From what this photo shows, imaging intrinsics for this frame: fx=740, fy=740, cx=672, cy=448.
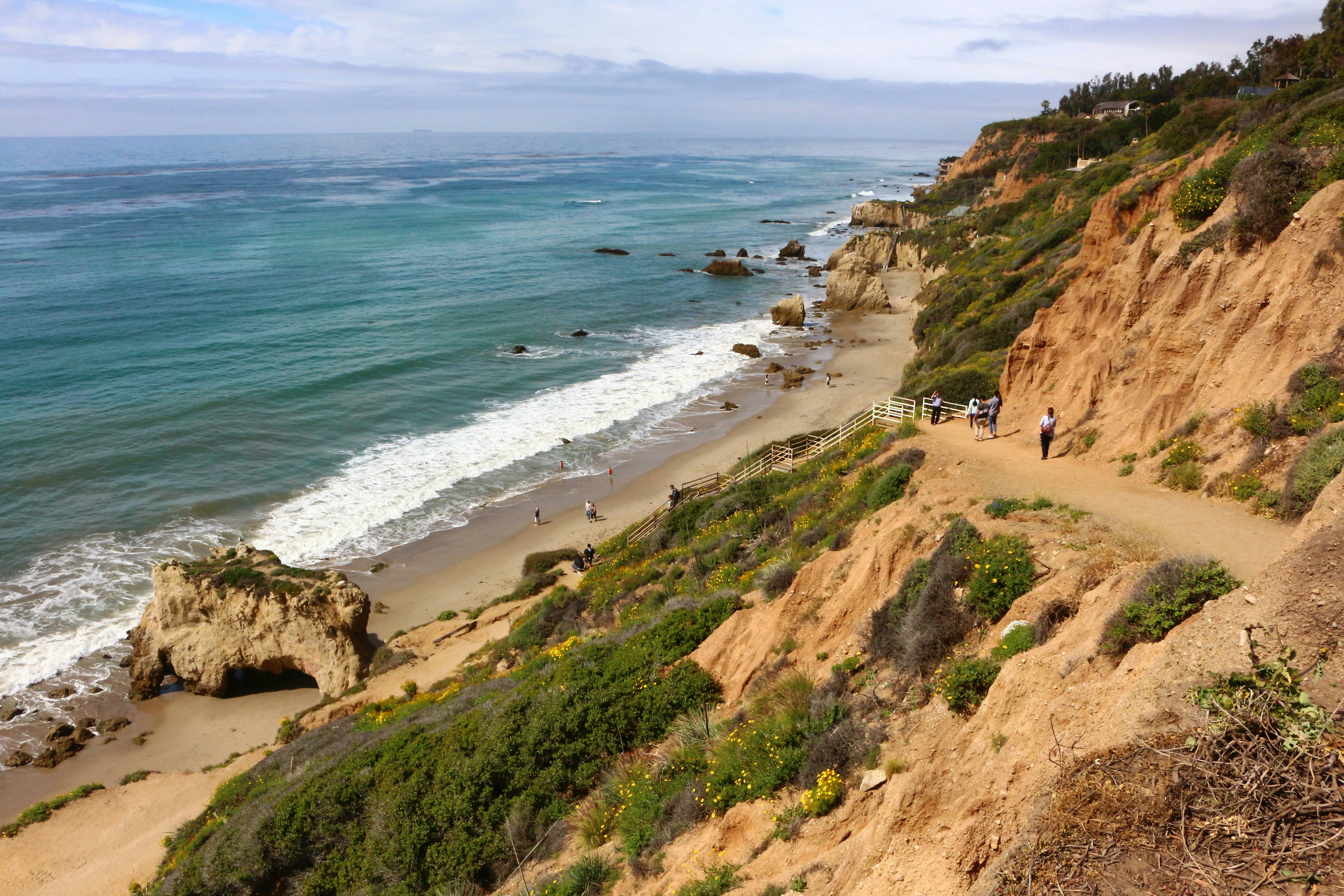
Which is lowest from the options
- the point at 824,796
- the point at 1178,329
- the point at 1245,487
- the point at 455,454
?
the point at 455,454

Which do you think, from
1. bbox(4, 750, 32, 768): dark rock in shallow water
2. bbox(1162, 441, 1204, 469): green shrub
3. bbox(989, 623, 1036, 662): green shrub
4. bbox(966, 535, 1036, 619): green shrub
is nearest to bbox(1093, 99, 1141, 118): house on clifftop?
bbox(1162, 441, 1204, 469): green shrub

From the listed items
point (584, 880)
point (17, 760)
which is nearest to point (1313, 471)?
point (584, 880)

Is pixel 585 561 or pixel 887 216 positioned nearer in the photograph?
pixel 585 561

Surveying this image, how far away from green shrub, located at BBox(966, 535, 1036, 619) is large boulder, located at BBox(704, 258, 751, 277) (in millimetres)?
67925

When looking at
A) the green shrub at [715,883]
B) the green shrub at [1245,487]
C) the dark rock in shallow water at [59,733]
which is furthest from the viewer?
the dark rock in shallow water at [59,733]

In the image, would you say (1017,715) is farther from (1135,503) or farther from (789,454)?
(789,454)

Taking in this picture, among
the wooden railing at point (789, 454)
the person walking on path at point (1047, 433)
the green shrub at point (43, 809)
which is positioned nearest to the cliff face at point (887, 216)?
the wooden railing at point (789, 454)

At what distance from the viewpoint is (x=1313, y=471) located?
9.98 m

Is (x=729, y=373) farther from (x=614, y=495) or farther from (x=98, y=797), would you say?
(x=98, y=797)

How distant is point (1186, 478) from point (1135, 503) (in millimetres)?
1254

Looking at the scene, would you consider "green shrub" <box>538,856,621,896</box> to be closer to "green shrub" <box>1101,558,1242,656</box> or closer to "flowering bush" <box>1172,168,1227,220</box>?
"green shrub" <box>1101,558,1242,656</box>

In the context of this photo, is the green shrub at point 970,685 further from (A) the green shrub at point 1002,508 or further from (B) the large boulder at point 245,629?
(B) the large boulder at point 245,629

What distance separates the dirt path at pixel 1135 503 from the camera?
9883 mm

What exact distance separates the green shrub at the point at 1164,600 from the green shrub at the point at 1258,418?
615 centimetres
